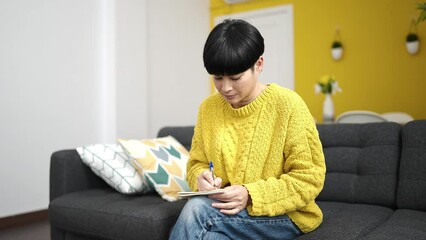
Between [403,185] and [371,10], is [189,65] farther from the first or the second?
[403,185]

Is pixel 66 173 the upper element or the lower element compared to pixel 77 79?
lower

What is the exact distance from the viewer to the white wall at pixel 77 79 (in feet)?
9.75

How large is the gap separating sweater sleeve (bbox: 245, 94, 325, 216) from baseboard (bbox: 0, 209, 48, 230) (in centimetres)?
237

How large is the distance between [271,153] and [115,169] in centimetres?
99

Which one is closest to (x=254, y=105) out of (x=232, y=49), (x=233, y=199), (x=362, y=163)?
(x=232, y=49)

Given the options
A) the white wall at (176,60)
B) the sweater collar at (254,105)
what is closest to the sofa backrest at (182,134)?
the sweater collar at (254,105)

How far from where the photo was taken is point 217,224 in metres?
1.15

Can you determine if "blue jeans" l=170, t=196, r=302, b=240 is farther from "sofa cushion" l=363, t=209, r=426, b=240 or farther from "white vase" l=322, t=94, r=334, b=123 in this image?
"white vase" l=322, t=94, r=334, b=123

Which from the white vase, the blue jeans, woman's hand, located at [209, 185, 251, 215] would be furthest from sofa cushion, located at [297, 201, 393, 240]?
the white vase

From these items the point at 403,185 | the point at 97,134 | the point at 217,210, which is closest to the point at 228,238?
the point at 217,210

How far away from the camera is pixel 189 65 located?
16.1 feet

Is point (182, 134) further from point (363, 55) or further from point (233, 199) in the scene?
point (363, 55)

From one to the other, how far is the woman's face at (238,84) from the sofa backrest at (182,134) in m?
1.08

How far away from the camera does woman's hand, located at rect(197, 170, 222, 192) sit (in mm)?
1208
